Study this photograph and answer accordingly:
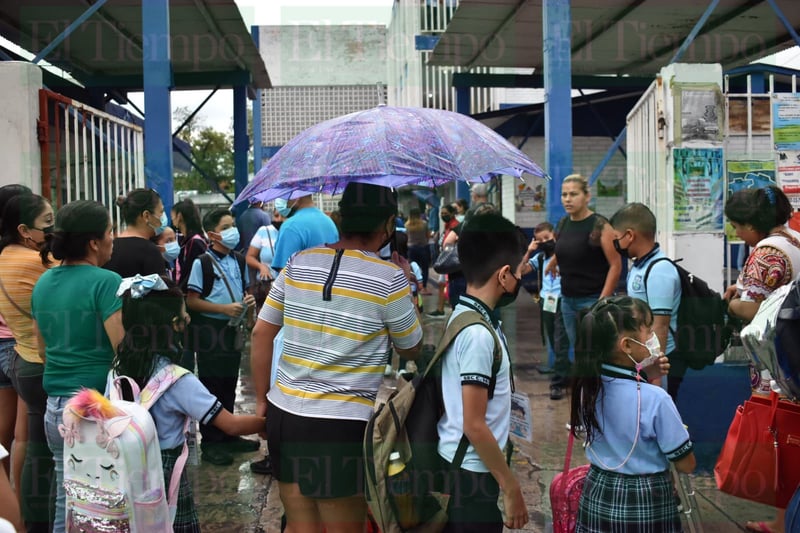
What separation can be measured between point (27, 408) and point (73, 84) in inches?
378

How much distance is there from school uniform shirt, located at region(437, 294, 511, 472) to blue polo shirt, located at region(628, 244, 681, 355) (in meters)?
1.89

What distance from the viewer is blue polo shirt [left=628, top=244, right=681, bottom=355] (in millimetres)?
4289

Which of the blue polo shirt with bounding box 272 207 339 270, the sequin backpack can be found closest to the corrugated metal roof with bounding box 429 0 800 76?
the blue polo shirt with bounding box 272 207 339 270

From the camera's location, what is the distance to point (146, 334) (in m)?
3.08

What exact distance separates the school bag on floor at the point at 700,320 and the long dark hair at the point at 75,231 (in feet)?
9.58

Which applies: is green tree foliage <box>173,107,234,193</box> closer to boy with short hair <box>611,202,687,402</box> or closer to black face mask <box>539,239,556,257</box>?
black face mask <box>539,239,556,257</box>

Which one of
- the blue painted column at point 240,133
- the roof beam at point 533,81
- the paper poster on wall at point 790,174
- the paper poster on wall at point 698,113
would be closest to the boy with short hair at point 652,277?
the paper poster on wall at point 698,113

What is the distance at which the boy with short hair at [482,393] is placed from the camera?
256cm

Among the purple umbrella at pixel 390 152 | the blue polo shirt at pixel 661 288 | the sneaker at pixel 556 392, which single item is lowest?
the sneaker at pixel 556 392

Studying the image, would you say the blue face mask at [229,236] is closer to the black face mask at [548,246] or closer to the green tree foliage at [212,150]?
the black face mask at [548,246]

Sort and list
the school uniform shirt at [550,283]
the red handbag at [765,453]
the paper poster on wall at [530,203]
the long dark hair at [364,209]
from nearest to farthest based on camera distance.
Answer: the long dark hair at [364,209]
the red handbag at [765,453]
the school uniform shirt at [550,283]
the paper poster on wall at [530,203]

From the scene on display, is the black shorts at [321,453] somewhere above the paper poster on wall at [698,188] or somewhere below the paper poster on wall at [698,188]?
below

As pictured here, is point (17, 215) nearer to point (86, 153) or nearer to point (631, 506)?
point (86, 153)

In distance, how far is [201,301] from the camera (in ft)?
17.7
